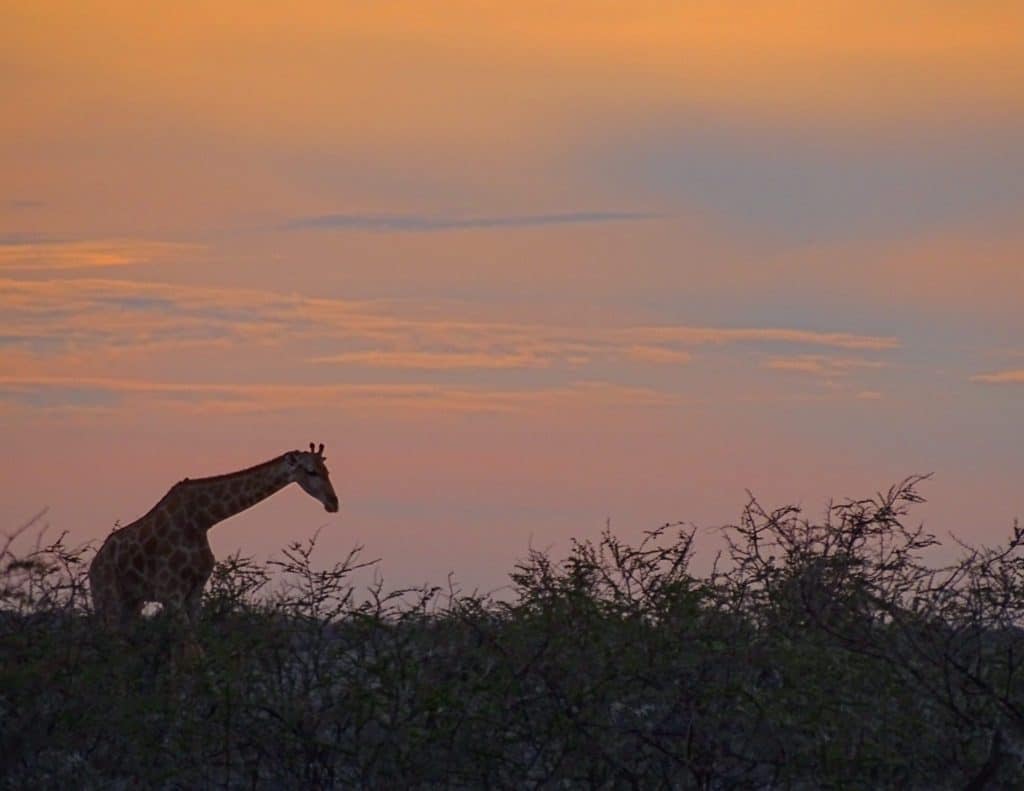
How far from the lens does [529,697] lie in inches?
483

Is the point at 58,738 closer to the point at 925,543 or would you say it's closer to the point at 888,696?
the point at 888,696

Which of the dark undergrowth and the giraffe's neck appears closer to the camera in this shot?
the dark undergrowth

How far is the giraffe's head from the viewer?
22.5 metres

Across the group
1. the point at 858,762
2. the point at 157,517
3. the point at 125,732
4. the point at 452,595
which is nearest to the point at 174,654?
the point at 125,732

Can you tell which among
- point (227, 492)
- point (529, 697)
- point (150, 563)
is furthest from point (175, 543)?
point (529, 697)

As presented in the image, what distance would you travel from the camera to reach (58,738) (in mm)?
12477

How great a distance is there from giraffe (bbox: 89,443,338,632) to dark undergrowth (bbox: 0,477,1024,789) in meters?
6.59

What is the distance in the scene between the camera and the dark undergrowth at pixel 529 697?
11.9 meters

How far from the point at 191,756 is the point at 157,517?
8899 millimetres

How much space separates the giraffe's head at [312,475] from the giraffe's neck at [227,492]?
10.7 inches

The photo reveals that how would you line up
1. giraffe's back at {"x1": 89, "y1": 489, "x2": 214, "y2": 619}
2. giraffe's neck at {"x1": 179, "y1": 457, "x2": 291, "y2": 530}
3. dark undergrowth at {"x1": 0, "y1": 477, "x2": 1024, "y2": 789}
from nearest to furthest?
dark undergrowth at {"x1": 0, "y1": 477, "x2": 1024, "y2": 789} → giraffe's back at {"x1": 89, "y1": 489, "x2": 214, "y2": 619} → giraffe's neck at {"x1": 179, "y1": 457, "x2": 291, "y2": 530}

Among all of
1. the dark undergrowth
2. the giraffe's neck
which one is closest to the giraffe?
the giraffe's neck

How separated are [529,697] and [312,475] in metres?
10.7

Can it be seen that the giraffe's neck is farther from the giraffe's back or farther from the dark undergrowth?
the dark undergrowth
